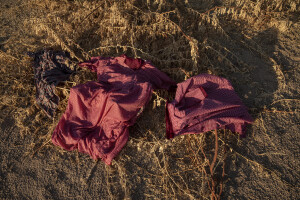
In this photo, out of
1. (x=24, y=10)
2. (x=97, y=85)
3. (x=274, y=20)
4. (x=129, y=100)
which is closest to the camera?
(x=129, y=100)

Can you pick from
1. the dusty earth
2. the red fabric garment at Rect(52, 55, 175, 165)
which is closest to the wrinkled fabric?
the dusty earth

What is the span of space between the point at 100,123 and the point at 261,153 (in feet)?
4.88

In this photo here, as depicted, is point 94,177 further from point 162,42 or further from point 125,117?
point 162,42

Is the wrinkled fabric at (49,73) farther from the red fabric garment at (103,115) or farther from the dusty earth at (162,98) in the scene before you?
the red fabric garment at (103,115)

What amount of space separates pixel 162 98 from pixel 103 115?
23.1 inches

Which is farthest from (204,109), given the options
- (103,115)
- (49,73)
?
(49,73)

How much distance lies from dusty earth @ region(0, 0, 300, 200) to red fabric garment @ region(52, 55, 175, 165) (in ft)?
0.49

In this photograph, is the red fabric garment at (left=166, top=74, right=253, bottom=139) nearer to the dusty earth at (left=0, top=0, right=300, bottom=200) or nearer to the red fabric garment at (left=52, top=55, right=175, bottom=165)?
the dusty earth at (left=0, top=0, right=300, bottom=200)

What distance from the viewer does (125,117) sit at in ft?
6.20

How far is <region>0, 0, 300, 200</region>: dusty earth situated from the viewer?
1.84 metres

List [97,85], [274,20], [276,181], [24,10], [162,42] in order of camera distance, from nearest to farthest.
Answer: [276,181] → [97,85] → [162,42] → [274,20] → [24,10]

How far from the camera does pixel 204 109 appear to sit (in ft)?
6.07

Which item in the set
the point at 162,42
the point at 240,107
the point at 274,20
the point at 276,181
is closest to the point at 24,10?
the point at 162,42

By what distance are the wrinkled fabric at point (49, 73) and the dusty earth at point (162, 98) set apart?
101 millimetres
